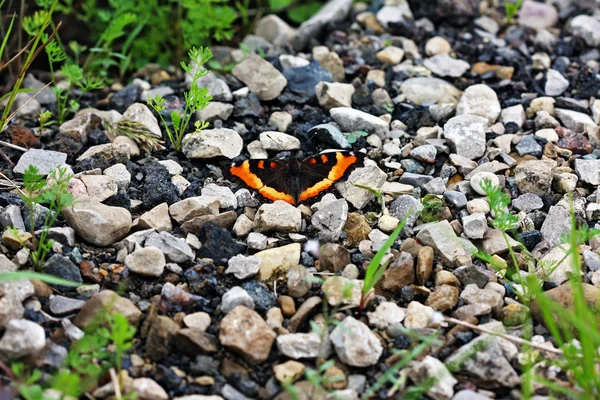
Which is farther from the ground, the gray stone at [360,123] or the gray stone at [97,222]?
the gray stone at [360,123]

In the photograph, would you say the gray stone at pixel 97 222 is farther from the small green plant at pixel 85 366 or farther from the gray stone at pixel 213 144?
the gray stone at pixel 213 144

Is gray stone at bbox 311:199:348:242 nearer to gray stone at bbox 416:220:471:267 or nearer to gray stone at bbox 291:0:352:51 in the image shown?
gray stone at bbox 416:220:471:267

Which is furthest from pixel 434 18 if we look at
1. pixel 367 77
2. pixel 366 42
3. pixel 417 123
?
pixel 417 123

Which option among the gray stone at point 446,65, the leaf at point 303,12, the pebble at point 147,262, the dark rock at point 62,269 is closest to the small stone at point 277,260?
the pebble at point 147,262

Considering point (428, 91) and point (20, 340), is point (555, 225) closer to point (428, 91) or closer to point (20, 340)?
point (428, 91)

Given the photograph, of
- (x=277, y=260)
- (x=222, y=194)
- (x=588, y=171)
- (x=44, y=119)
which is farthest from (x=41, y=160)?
(x=588, y=171)

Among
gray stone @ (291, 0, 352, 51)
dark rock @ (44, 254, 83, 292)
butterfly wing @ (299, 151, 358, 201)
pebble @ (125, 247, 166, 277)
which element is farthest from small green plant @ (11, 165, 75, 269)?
gray stone @ (291, 0, 352, 51)
